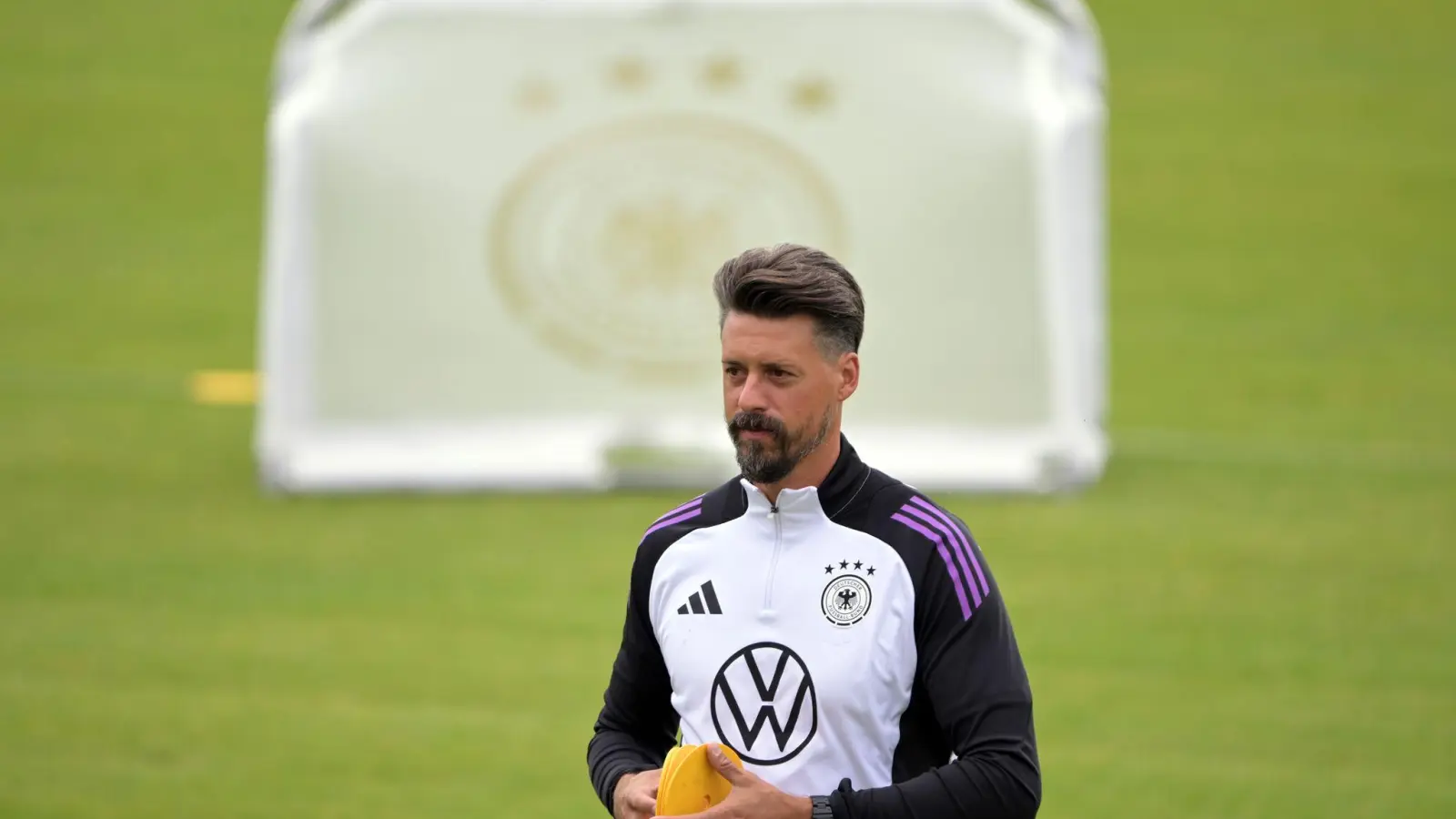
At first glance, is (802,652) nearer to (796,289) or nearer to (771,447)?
(771,447)

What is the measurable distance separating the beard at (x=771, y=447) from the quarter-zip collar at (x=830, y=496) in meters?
0.08

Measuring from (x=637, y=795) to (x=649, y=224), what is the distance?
7763 mm

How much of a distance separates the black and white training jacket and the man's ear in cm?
11

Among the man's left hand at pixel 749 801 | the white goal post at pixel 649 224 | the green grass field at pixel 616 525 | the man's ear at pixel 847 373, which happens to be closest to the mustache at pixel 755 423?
the man's ear at pixel 847 373

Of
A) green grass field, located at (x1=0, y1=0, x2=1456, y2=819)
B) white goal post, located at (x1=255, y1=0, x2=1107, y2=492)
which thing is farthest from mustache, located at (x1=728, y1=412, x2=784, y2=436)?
white goal post, located at (x1=255, y1=0, x2=1107, y2=492)

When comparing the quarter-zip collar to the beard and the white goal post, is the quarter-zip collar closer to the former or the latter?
the beard

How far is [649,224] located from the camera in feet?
34.8

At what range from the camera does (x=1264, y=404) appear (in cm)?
1272

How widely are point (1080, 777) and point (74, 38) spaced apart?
50.0 feet

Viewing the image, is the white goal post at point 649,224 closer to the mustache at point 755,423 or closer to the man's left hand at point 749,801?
the mustache at point 755,423

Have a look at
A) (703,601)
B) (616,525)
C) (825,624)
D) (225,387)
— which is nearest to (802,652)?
(825,624)

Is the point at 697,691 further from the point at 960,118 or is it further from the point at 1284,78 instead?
the point at 1284,78

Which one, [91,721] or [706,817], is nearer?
[706,817]

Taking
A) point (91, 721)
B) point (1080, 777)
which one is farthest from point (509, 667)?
point (1080, 777)
